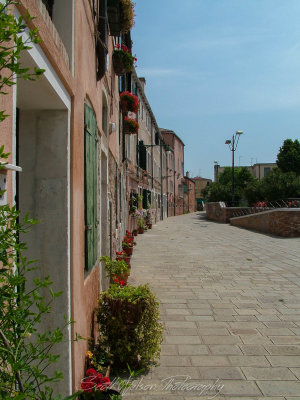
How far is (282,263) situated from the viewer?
10805 millimetres

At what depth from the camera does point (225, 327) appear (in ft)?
17.9

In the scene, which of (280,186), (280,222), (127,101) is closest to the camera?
(127,101)

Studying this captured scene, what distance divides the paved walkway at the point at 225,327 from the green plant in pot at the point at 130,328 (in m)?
0.24

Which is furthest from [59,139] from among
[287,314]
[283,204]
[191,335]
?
[283,204]

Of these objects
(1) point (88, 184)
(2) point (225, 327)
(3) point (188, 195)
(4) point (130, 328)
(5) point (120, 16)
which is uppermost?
(5) point (120, 16)

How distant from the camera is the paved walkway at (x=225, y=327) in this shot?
3.74 m

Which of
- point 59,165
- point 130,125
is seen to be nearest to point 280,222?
point 130,125

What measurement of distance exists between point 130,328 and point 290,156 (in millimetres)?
44870

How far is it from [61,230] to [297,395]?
253 centimetres

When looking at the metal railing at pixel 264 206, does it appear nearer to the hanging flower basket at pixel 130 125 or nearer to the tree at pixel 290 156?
the hanging flower basket at pixel 130 125

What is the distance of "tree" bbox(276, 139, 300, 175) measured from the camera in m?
45.3

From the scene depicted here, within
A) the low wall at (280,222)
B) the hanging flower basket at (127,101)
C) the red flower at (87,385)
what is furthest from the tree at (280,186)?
the red flower at (87,385)

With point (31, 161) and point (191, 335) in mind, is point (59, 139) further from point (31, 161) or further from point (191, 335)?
point (191, 335)

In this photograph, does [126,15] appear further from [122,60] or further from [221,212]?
[221,212]
